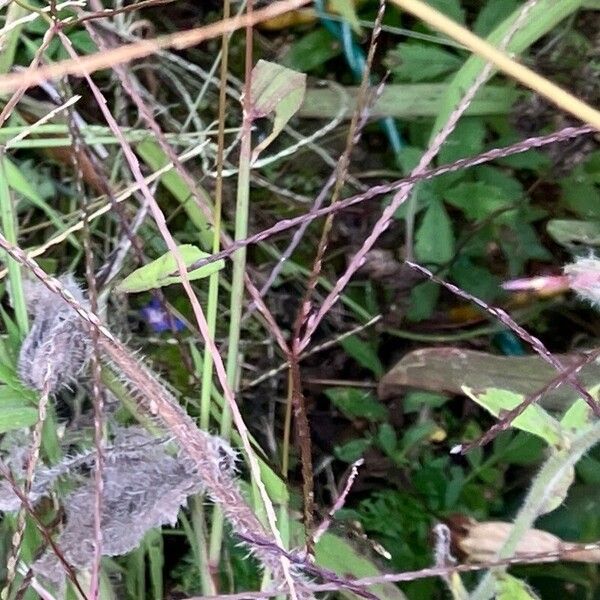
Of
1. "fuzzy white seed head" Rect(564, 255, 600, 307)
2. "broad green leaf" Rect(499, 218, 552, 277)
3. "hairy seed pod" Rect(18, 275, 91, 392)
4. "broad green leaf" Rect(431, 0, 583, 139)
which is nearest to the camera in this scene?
"fuzzy white seed head" Rect(564, 255, 600, 307)

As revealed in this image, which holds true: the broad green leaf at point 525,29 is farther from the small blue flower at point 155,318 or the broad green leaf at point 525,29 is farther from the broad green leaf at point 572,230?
the small blue flower at point 155,318

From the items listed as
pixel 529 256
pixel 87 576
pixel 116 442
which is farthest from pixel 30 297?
pixel 529 256

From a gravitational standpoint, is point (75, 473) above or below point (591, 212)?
below

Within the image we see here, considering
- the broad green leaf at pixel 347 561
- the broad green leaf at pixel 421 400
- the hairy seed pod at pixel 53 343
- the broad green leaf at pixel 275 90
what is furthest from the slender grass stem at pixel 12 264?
the broad green leaf at pixel 421 400

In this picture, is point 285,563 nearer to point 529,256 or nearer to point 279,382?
point 279,382

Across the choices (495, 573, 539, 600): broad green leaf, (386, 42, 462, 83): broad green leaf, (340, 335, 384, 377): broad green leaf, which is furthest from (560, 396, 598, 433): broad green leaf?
(386, 42, 462, 83): broad green leaf

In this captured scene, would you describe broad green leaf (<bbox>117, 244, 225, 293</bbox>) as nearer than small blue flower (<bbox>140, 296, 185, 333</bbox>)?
Yes

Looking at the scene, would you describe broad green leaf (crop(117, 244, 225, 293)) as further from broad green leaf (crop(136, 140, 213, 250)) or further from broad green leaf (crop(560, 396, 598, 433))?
broad green leaf (crop(560, 396, 598, 433))

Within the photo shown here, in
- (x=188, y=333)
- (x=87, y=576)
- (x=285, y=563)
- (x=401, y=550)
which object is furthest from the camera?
(x=188, y=333)
